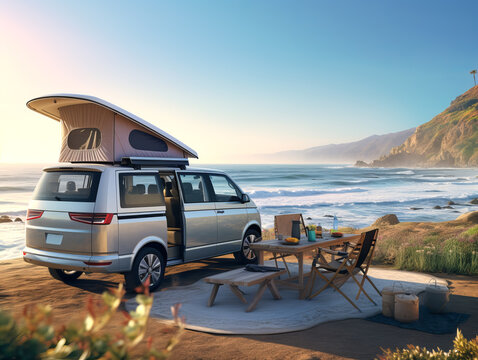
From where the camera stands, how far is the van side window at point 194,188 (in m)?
7.70

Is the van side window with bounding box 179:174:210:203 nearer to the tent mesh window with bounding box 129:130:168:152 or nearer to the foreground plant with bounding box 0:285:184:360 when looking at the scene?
the tent mesh window with bounding box 129:130:168:152

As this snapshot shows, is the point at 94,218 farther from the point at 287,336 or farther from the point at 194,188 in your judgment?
the point at 287,336

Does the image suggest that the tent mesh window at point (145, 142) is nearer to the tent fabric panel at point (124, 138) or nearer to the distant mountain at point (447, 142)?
the tent fabric panel at point (124, 138)

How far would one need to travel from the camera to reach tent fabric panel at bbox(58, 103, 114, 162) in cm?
693

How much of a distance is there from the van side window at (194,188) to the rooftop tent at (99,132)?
0.58 m

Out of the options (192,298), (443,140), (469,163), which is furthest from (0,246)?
(443,140)

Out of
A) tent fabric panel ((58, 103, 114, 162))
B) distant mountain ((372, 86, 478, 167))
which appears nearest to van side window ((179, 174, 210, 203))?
tent fabric panel ((58, 103, 114, 162))

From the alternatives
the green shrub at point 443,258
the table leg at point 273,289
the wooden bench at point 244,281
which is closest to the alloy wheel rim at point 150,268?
the wooden bench at point 244,281

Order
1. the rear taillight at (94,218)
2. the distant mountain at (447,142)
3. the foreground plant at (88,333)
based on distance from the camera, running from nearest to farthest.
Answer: the foreground plant at (88,333) < the rear taillight at (94,218) < the distant mountain at (447,142)

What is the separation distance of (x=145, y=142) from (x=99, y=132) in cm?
75

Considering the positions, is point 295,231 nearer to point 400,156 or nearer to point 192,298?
point 192,298

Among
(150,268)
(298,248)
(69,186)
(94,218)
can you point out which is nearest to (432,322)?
(298,248)

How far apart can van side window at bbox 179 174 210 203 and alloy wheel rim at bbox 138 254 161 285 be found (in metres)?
1.20

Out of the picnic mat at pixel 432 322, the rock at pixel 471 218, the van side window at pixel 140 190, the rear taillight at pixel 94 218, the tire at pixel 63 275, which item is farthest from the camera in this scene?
the rock at pixel 471 218
